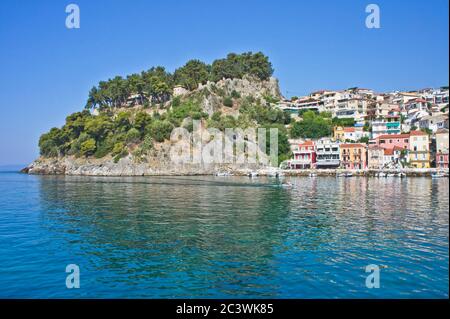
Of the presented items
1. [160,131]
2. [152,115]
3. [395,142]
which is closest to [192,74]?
[152,115]

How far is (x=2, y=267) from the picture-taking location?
945cm

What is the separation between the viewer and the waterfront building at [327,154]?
176 ft

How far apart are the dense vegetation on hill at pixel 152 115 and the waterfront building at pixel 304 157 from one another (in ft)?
6.12

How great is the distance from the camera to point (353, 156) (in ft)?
172

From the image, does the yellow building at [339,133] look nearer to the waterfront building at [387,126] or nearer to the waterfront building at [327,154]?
the waterfront building at [387,126]

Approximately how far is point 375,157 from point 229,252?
142 ft

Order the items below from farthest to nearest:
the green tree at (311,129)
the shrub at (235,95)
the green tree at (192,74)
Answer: the green tree at (192,74) < the shrub at (235,95) < the green tree at (311,129)

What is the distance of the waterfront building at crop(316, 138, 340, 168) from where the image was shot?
176ft

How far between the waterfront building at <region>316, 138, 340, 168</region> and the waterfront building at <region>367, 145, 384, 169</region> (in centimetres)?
491

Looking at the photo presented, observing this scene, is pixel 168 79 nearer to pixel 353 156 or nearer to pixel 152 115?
pixel 152 115

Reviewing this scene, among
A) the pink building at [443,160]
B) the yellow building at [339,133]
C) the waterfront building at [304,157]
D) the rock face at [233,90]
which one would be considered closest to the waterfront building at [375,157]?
the waterfront building at [304,157]

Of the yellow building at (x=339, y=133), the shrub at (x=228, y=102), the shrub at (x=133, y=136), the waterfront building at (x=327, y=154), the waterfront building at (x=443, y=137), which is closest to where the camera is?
the waterfront building at (x=443, y=137)

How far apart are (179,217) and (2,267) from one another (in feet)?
26.1

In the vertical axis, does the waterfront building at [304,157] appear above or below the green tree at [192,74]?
below
